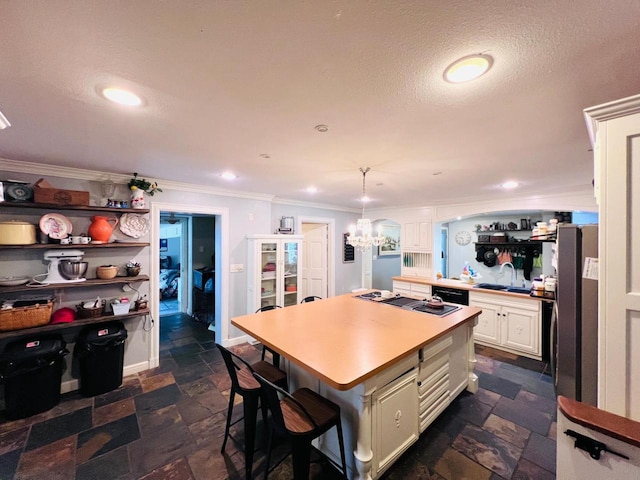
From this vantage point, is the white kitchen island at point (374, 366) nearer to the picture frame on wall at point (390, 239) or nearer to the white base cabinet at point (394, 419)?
the white base cabinet at point (394, 419)

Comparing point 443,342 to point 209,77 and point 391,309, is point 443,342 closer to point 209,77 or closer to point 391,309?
point 391,309

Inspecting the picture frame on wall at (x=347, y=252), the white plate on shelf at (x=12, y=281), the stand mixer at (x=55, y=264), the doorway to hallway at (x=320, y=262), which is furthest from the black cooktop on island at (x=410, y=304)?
the white plate on shelf at (x=12, y=281)

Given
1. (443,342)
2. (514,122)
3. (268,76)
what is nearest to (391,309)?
(443,342)

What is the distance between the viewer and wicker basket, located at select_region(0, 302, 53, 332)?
7.52 feet

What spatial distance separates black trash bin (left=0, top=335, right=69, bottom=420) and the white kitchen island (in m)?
1.84

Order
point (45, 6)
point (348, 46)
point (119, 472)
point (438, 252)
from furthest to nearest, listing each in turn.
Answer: point (438, 252)
point (119, 472)
point (348, 46)
point (45, 6)

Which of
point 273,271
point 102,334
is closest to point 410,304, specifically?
point 273,271

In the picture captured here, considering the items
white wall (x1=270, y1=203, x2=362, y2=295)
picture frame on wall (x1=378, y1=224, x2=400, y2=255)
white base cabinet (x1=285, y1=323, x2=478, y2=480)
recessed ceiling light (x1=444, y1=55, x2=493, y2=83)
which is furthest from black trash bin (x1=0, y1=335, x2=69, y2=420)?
picture frame on wall (x1=378, y1=224, x2=400, y2=255)

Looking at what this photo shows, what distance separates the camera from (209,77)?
1.19 meters

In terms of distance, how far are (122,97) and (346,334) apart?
206 centimetres

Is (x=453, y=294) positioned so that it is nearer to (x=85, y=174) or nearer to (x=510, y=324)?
(x=510, y=324)

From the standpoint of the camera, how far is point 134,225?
307cm

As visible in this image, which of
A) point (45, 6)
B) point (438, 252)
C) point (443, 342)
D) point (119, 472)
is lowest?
point (119, 472)

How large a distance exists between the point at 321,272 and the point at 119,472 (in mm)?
4187
